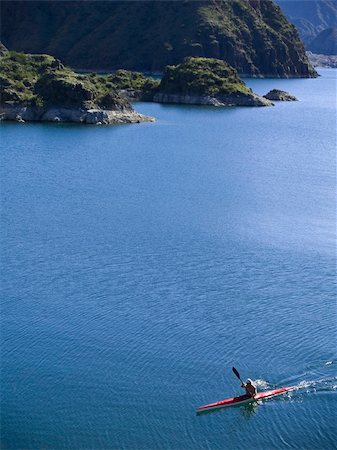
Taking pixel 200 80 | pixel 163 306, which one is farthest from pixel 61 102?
pixel 163 306

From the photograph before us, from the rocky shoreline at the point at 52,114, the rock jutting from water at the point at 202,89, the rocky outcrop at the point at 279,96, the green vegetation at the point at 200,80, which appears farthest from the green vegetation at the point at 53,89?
the rocky outcrop at the point at 279,96

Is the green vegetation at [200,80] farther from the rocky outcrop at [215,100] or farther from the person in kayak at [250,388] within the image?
the person in kayak at [250,388]

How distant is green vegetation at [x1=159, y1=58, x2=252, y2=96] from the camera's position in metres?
158

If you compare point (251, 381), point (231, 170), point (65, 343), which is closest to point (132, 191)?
point (231, 170)

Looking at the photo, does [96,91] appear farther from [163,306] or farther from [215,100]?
[163,306]

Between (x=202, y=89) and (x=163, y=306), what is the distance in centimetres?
12163

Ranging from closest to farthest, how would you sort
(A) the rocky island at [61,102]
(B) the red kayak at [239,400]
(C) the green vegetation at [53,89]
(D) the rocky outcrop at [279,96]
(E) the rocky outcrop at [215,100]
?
(B) the red kayak at [239,400], (A) the rocky island at [61,102], (C) the green vegetation at [53,89], (E) the rocky outcrop at [215,100], (D) the rocky outcrop at [279,96]

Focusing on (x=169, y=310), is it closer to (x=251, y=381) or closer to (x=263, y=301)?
(x=263, y=301)

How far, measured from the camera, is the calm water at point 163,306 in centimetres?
3086

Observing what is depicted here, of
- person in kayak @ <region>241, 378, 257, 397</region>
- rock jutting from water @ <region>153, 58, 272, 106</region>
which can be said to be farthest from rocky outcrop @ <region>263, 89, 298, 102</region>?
person in kayak @ <region>241, 378, 257, 397</region>

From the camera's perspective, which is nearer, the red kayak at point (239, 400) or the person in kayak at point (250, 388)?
the red kayak at point (239, 400)

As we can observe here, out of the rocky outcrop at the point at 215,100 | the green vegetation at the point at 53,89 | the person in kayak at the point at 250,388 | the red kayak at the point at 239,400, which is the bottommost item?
the red kayak at the point at 239,400

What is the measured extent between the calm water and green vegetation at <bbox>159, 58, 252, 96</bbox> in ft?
261

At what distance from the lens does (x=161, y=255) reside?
49719mm
